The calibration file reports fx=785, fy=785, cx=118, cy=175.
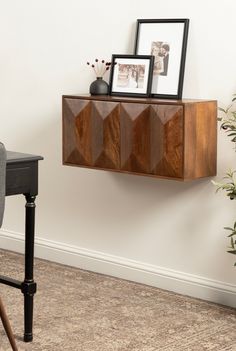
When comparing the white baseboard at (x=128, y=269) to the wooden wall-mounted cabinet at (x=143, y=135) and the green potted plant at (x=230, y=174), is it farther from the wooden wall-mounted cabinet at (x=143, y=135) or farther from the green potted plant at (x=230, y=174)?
the wooden wall-mounted cabinet at (x=143, y=135)

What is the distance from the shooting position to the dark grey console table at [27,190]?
3.47 meters

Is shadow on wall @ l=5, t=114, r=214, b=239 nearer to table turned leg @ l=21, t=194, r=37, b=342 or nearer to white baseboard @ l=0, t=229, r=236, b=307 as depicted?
white baseboard @ l=0, t=229, r=236, b=307

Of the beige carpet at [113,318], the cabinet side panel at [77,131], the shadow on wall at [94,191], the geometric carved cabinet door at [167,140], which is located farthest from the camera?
the shadow on wall at [94,191]

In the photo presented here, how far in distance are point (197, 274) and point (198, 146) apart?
2.55 feet

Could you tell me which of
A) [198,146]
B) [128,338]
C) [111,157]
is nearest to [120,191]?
[111,157]

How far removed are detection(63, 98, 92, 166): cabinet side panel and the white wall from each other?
0.37m

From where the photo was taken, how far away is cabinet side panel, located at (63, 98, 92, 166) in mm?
4324

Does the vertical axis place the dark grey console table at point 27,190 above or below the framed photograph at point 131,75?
below

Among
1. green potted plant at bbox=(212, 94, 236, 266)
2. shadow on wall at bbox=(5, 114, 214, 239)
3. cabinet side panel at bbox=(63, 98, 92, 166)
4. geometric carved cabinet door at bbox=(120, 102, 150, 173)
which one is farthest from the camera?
shadow on wall at bbox=(5, 114, 214, 239)

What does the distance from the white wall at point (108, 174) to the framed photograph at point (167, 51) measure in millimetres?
53

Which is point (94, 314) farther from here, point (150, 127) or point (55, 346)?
point (150, 127)

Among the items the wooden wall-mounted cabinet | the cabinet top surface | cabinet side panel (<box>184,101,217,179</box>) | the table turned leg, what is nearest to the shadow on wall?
cabinet side panel (<box>184,101,217,179</box>)

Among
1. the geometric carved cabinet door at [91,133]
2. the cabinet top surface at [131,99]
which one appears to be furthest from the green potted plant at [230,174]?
the geometric carved cabinet door at [91,133]

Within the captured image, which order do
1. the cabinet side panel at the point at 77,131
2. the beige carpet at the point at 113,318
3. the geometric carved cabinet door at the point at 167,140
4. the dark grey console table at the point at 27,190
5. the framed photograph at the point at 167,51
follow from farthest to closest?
the cabinet side panel at the point at 77,131
the framed photograph at the point at 167,51
the geometric carved cabinet door at the point at 167,140
the beige carpet at the point at 113,318
the dark grey console table at the point at 27,190
